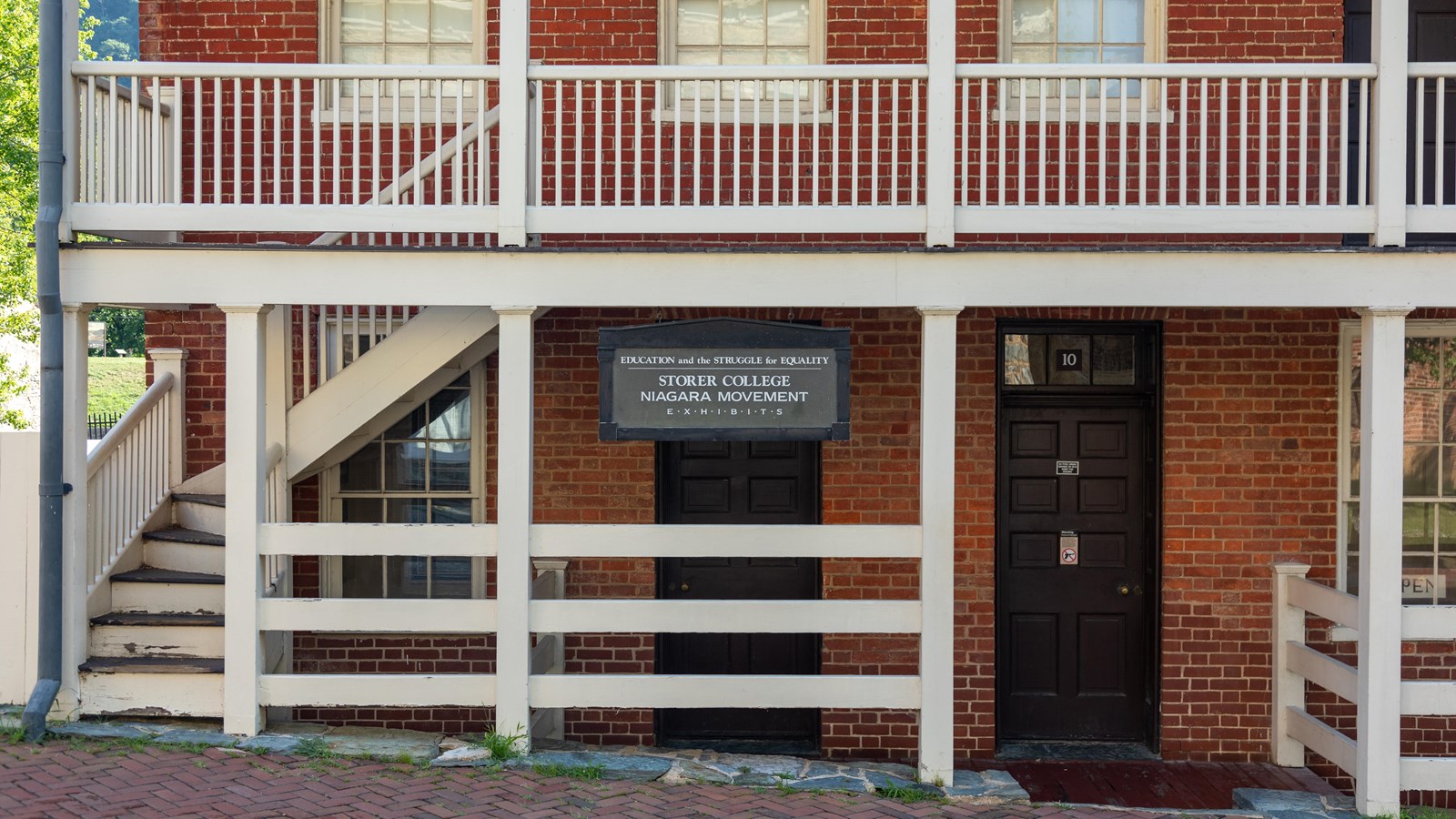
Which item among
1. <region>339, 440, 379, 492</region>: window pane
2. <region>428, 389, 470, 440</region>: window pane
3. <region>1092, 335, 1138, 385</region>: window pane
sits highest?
<region>1092, 335, 1138, 385</region>: window pane

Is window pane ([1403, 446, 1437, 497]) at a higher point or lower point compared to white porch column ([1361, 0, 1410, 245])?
lower

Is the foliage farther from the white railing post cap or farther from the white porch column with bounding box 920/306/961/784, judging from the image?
the white railing post cap

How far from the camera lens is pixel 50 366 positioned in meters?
6.43

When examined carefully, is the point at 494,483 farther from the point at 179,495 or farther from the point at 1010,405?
the point at 1010,405

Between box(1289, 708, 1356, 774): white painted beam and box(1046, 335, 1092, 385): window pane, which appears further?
box(1046, 335, 1092, 385): window pane

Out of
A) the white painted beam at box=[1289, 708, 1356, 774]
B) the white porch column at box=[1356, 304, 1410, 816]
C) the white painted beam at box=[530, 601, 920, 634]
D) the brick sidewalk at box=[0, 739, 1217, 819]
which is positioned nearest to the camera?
the brick sidewalk at box=[0, 739, 1217, 819]

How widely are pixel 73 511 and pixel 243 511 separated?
93 cm

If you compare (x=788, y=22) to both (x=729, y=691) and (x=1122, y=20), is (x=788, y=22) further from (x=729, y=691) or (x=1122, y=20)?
(x=729, y=691)

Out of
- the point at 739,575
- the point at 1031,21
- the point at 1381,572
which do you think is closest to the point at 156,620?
the point at 739,575

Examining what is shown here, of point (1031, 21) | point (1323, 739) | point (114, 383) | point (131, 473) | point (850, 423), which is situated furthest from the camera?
point (114, 383)

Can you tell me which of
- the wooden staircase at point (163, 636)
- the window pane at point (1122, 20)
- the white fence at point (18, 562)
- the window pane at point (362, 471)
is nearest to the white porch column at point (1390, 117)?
the window pane at point (1122, 20)

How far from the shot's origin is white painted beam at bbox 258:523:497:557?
21.3ft

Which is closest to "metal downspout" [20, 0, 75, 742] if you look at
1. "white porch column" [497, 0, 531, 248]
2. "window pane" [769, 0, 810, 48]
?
"white porch column" [497, 0, 531, 248]

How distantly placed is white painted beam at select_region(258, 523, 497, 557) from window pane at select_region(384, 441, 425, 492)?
1.53m
